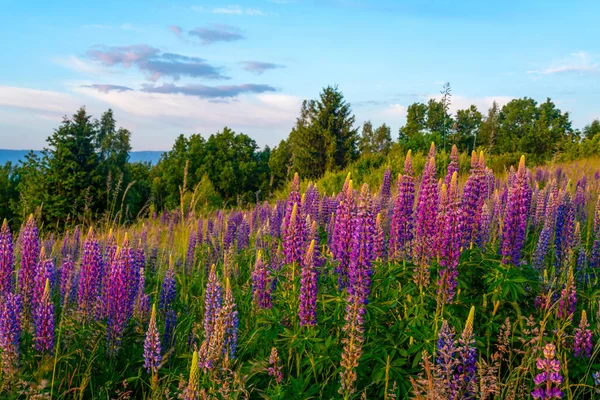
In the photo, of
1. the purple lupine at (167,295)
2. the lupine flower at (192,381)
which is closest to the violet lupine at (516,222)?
the lupine flower at (192,381)

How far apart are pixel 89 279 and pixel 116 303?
0.55m

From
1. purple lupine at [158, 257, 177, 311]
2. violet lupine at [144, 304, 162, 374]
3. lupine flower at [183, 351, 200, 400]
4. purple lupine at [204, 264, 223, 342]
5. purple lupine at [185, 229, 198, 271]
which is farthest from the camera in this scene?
purple lupine at [185, 229, 198, 271]

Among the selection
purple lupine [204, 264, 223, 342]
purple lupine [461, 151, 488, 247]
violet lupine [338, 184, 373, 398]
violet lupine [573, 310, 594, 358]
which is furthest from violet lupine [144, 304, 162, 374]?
violet lupine [573, 310, 594, 358]

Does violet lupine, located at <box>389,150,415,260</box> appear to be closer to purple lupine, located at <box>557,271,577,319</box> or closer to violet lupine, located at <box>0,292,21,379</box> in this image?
purple lupine, located at <box>557,271,577,319</box>

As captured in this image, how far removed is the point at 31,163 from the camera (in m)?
34.6

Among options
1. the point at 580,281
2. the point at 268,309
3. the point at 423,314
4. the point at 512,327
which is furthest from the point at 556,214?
the point at 268,309

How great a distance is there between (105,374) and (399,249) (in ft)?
8.65

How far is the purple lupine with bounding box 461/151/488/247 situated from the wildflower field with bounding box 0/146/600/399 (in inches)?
0.9

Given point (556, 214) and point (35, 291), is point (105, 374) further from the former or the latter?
point (556, 214)

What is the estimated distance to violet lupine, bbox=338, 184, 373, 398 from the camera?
305 centimetres

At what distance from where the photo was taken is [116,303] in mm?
4023

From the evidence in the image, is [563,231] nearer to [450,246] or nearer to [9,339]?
[450,246]

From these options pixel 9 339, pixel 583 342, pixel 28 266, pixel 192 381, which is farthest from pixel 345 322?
pixel 28 266

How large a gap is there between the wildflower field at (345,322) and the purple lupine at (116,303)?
1 cm
